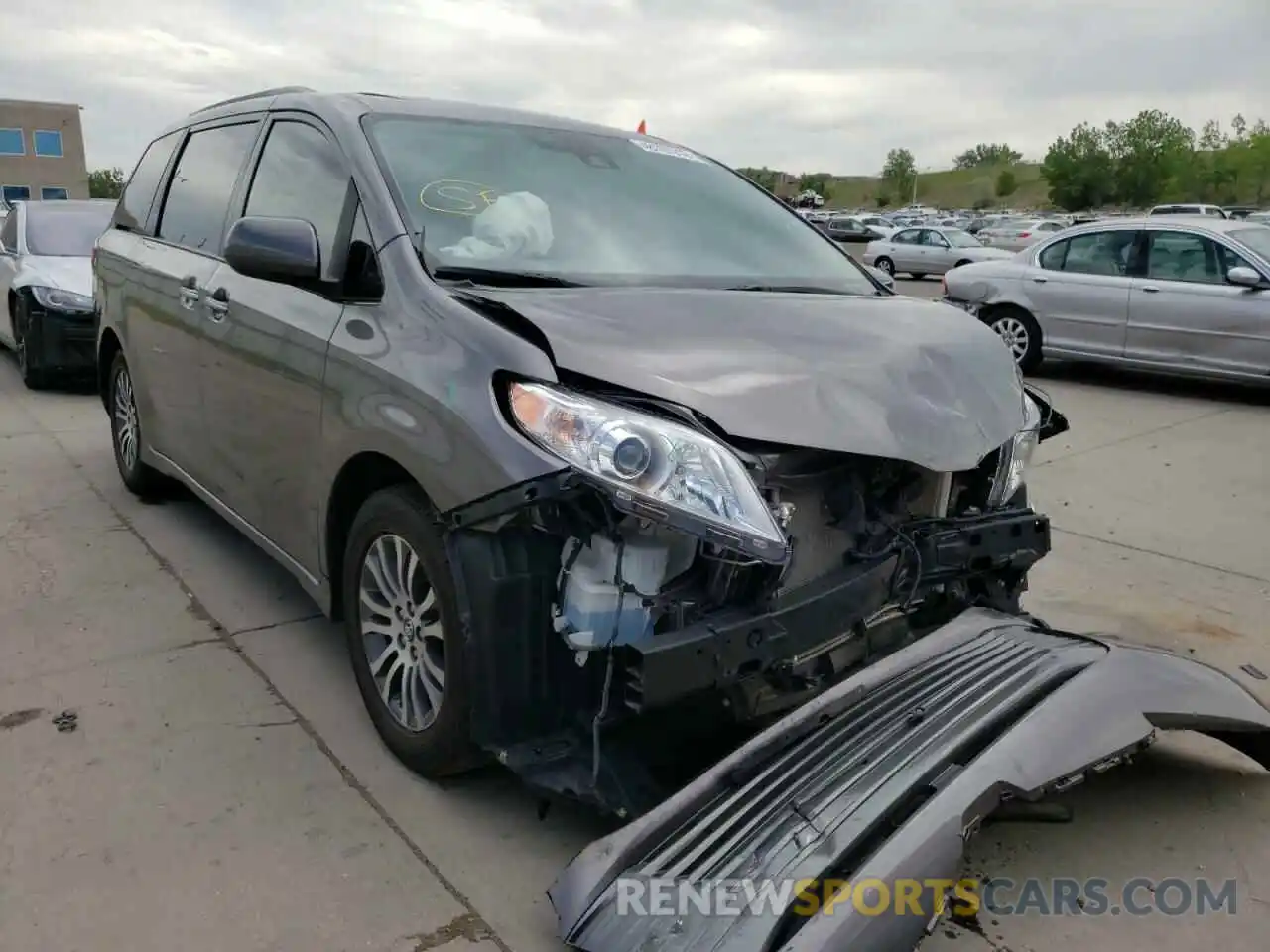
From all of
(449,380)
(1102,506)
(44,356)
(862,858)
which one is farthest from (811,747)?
(44,356)

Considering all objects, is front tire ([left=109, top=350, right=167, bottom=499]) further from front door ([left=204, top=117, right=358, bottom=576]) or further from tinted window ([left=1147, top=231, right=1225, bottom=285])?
tinted window ([left=1147, top=231, right=1225, bottom=285])

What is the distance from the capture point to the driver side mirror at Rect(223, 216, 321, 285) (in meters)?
3.11

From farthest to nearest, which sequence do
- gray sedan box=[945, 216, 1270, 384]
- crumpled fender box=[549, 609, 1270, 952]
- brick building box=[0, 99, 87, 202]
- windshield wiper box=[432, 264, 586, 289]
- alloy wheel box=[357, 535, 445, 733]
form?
1. brick building box=[0, 99, 87, 202]
2. gray sedan box=[945, 216, 1270, 384]
3. windshield wiper box=[432, 264, 586, 289]
4. alloy wheel box=[357, 535, 445, 733]
5. crumpled fender box=[549, 609, 1270, 952]

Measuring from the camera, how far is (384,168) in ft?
10.5

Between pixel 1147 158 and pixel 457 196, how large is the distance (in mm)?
95552

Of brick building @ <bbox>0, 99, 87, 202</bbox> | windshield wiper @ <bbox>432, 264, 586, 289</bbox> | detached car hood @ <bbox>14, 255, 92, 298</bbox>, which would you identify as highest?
brick building @ <bbox>0, 99, 87, 202</bbox>

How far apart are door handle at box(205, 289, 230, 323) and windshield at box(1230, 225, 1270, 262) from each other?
341 inches

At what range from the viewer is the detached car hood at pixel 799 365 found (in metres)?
2.42

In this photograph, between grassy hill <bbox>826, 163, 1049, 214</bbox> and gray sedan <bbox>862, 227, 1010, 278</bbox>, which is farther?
grassy hill <bbox>826, 163, 1049, 214</bbox>

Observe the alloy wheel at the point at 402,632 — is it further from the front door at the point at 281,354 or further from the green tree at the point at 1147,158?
the green tree at the point at 1147,158

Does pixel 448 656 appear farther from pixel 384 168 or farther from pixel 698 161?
pixel 698 161

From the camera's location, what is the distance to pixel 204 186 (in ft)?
14.7

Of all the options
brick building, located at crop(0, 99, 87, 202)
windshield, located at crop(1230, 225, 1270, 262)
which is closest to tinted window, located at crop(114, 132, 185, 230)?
windshield, located at crop(1230, 225, 1270, 262)

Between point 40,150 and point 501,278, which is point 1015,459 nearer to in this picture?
point 501,278
